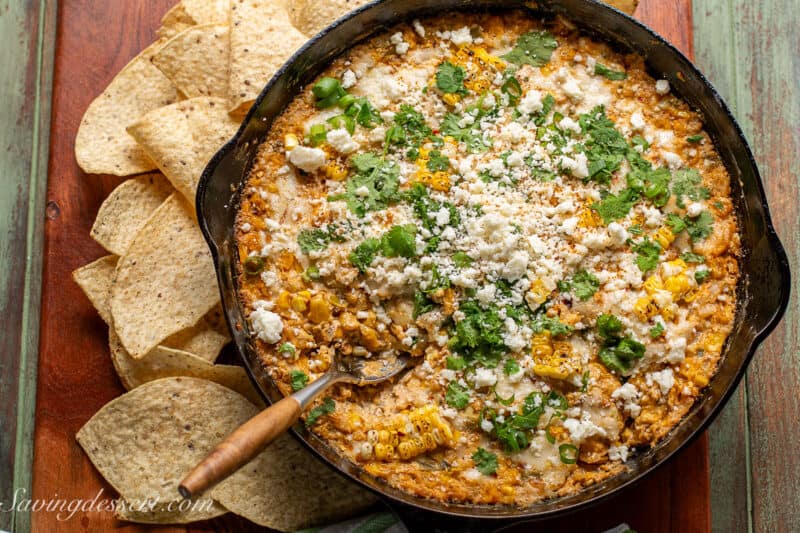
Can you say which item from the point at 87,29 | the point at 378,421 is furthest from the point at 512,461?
the point at 87,29

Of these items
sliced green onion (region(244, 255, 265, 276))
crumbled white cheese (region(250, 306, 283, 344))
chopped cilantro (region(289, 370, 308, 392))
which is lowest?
chopped cilantro (region(289, 370, 308, 392))

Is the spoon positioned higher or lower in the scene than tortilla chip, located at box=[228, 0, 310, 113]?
lower

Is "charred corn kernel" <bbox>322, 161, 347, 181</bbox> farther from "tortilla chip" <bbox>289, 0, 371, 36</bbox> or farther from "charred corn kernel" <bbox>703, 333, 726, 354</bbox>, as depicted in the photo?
"charred corn kernel" <bbox>703, 333, 726, 354</bbox>

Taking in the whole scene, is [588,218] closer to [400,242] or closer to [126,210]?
[400,242]

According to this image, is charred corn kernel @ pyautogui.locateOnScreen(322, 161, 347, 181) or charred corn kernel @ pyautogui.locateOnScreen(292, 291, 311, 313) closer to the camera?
charred corn kernel @ pyautogui.locateOnScreen(292, 291, 311, 313)

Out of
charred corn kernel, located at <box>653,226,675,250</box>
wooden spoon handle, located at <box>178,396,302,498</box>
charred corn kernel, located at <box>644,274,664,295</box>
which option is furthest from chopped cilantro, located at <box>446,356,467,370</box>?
charred corn kernel, located at <box>653,226,675,250</box>

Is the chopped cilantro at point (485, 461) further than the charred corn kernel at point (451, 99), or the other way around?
the charred corn kernel at point (451, 99)

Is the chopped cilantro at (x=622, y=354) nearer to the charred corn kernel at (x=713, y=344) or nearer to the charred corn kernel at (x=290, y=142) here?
the charred corn kernel at (x=713, y=344)

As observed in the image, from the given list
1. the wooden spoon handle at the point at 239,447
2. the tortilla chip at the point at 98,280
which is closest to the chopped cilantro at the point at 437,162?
the wooden spoon handle at the point at 239,447
